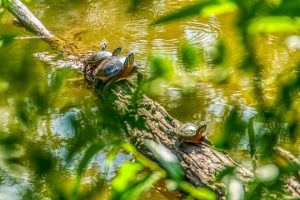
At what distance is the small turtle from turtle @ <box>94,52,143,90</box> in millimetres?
690

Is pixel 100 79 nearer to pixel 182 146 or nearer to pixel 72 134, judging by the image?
pixel 182 146

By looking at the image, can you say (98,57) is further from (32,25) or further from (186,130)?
(186,130)

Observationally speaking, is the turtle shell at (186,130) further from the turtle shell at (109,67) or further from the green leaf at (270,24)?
the green leaf at (270,24)

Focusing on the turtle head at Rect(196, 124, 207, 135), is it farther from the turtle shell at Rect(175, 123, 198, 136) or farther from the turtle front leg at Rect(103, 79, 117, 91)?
the turtle front leg at Rect(103, 79, 117, 91)

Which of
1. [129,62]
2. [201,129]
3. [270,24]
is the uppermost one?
[270,24]

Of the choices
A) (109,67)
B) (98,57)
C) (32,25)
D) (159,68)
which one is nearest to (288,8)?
(159,68)

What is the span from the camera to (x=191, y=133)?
299 cm

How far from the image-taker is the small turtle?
2924 millimetres

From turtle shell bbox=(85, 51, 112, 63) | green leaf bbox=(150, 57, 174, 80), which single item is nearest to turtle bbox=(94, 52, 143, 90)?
turtle shell bbox=(85, 51, 112, 63)

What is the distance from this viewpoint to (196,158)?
284cm

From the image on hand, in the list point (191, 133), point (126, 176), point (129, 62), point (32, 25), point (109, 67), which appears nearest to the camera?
point (126, 176)

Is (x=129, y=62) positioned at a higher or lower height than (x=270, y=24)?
lower

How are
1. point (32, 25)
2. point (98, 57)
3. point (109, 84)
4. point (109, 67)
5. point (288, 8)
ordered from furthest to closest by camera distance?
point (32, 25)
point (98, 57)
point (109, 67)
point (109, 84)
point (288, 8)

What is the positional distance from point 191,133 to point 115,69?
3.20 feet
